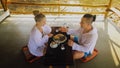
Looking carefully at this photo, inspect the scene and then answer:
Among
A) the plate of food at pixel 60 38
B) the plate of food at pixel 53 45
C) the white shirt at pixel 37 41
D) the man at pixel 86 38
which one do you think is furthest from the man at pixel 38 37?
the man at pixel 86 38

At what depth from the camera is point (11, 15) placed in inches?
183

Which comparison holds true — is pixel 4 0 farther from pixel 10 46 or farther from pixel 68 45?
pixel 68 45

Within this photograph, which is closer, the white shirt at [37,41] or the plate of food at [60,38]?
the plate of food at [60,38]

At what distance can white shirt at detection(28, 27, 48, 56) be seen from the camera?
2316 mm

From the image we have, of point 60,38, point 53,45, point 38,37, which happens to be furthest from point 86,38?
point 38,37

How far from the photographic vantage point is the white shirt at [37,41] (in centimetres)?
232

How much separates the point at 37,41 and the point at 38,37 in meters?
0.08

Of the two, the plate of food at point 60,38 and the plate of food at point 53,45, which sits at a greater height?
the plate of food at point 60,38

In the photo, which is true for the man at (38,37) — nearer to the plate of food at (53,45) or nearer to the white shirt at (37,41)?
the white shirt at (37,41)

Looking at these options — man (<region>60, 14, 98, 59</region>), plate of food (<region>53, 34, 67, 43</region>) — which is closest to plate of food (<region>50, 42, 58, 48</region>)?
plate of food (<region>53, 34, 67, 43</region>)

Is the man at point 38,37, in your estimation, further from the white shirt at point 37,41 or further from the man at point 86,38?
the man at point 86,38

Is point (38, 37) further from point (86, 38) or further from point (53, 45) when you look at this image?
point (86, 38)

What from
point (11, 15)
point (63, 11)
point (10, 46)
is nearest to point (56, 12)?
point (63, 11)

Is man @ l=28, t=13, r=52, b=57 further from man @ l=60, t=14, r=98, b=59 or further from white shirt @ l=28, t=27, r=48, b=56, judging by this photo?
man @ l=60, t=14, r=98, b=59
